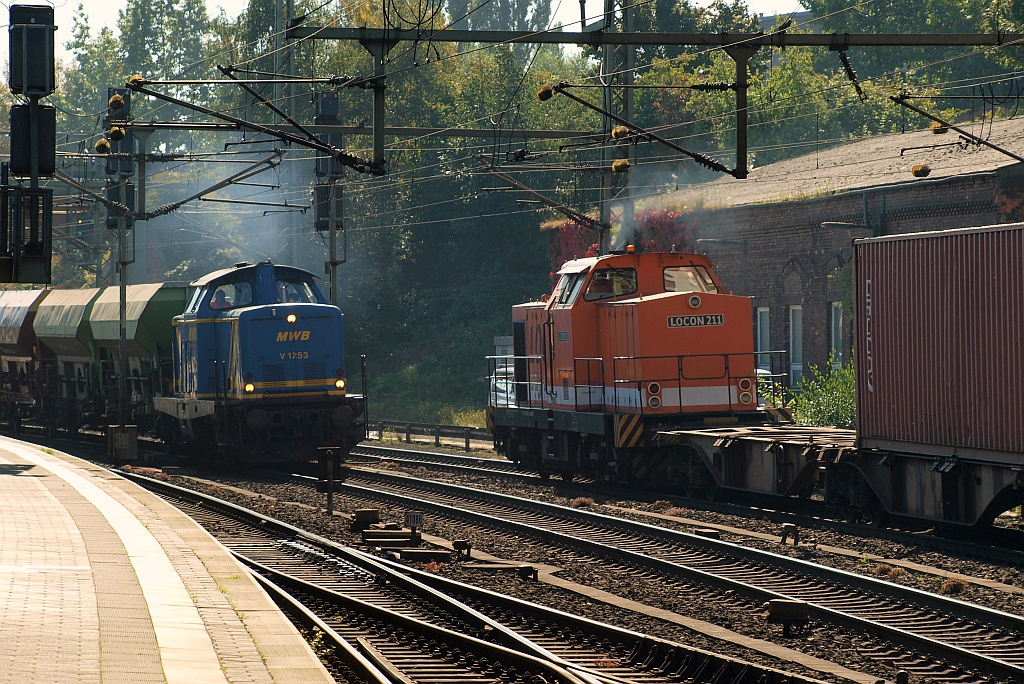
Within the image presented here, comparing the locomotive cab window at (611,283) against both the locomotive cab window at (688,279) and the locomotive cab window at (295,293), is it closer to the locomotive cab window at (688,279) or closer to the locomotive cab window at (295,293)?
the locomotive cab window at (688,279)

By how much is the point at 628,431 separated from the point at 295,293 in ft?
27.8

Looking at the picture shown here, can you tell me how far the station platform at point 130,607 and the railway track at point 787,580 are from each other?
451cm

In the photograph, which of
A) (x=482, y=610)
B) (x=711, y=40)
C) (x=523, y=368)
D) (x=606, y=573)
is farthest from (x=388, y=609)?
(x=523, y=368)

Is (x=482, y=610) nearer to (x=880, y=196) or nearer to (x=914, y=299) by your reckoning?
(x=914, y=299)

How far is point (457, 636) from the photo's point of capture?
9586 millimetres

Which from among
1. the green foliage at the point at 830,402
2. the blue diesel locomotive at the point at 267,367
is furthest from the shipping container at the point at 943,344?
the blue diesel locomotive at the point at 267,367

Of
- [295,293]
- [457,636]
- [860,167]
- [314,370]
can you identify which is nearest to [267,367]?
[314,370]

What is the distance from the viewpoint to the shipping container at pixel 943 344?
13.6 metres

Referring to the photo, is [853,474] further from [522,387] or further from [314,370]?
[314,370]

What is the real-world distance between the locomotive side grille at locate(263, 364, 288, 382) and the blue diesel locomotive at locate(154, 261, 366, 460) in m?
0.02

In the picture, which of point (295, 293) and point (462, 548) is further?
point (295, 293)

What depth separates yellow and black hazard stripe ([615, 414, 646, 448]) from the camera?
63.1 feet

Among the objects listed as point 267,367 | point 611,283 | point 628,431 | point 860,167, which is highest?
point 860,167

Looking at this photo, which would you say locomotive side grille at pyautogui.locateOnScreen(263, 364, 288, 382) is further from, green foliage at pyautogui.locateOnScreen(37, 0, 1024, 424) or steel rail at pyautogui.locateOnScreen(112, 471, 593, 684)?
green foliage at pyautogui.locateOnScreen(37, 0, 1024, 424)
